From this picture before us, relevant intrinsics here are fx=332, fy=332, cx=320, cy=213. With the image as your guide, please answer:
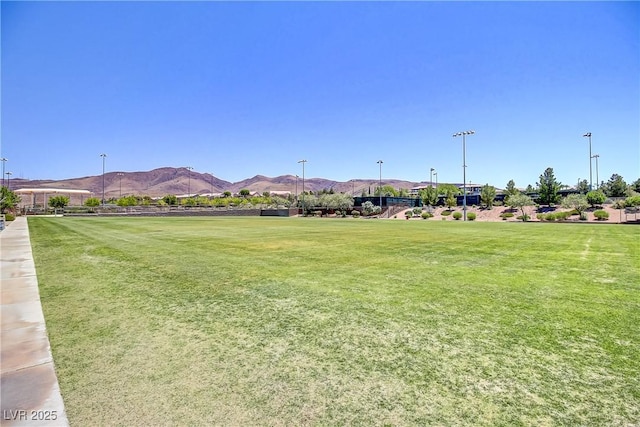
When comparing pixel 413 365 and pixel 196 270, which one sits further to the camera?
pixel 196 270

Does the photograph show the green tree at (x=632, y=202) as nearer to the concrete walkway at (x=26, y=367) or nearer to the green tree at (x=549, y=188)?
the green tree at (x=549, y=188)

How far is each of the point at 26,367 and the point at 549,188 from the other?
69.2m

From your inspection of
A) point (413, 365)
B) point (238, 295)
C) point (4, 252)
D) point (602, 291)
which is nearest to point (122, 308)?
point (238, 295)

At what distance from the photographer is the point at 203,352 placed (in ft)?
11.7

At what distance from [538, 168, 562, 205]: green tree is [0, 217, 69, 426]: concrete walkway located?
68.6m

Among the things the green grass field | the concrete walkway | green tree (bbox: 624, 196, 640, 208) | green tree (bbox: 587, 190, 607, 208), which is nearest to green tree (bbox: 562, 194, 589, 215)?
green tree (bbox: 587, 190, 607, 208)

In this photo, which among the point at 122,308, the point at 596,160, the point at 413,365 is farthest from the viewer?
the point at 596,160

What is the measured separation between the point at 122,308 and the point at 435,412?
4.72m

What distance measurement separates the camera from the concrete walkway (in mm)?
2535

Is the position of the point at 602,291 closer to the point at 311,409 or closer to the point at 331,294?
the point at 331,294

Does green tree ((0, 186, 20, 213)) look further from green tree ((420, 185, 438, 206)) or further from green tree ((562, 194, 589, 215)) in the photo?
green tree ((420, 185, 438, 206))

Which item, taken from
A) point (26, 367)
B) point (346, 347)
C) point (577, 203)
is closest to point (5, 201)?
point (26, 367)

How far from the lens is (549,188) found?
57.5m

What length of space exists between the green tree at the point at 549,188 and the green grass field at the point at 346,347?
60.0 meters
